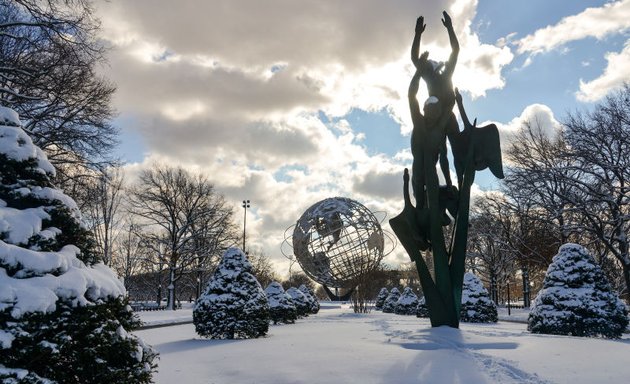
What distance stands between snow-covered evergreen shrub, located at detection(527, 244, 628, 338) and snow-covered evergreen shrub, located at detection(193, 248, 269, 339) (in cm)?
827

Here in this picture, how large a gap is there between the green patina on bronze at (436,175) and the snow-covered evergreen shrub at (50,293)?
33.4 feet

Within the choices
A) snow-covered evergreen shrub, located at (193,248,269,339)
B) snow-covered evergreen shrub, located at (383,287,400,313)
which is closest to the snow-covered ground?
snow-covered evergreen shrub, located at (193,248,269,339)

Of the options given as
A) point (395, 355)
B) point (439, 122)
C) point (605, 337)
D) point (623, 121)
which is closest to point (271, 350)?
point (395, 355)

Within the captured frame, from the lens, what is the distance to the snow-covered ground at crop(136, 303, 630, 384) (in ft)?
20.6

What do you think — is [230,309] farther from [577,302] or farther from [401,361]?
[577,302]

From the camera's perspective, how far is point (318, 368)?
271 inches

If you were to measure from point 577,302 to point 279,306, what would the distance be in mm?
11050

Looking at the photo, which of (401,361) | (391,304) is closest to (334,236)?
(391,304)

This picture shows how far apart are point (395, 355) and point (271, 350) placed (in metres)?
2.53

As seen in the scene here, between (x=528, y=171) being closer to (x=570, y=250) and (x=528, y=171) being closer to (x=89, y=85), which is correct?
(x=570, y=250)

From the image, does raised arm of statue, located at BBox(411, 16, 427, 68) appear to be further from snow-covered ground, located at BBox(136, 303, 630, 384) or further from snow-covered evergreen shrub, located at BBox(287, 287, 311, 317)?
snow-covered evergreen shrub, located at BBox(287, 287, 311, 317)

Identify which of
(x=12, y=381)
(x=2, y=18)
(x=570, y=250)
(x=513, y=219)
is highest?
(x=2, y=18)

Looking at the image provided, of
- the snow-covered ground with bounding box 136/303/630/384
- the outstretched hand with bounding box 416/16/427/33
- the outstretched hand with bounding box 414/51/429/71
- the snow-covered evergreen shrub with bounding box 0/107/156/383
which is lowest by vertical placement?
the snow-covered ground with bounding box 136/303/630/384

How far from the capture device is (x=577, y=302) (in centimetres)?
1302
